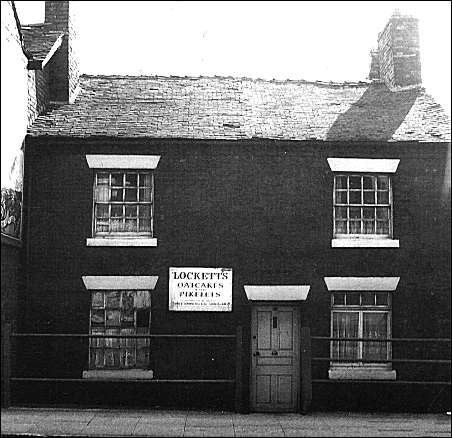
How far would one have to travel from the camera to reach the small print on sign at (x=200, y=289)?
1460 cm

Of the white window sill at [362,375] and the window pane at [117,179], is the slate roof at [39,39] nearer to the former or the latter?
the window pane at [117,179]

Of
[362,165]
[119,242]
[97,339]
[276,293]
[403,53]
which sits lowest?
[97,339]

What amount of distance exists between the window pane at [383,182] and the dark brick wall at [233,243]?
8.6 inches

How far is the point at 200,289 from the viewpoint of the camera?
14641 millimetres

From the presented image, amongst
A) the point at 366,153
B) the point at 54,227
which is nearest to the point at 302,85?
the point at 366,153

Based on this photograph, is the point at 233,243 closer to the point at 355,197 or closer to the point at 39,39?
the point at 355,197

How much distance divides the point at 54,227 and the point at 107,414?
3.67 metres

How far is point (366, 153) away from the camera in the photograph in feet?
49.3

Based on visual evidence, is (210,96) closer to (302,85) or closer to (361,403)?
(302,85)

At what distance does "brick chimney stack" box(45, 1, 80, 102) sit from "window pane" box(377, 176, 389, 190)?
6.70 meters

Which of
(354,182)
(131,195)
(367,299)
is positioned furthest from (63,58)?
(367,299)

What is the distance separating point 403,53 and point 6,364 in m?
11.1

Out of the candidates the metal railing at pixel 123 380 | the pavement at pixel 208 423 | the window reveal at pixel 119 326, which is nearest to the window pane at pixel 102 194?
the window reveal at pixel 119 326

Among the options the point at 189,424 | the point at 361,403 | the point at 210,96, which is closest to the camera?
the point at 189,424
